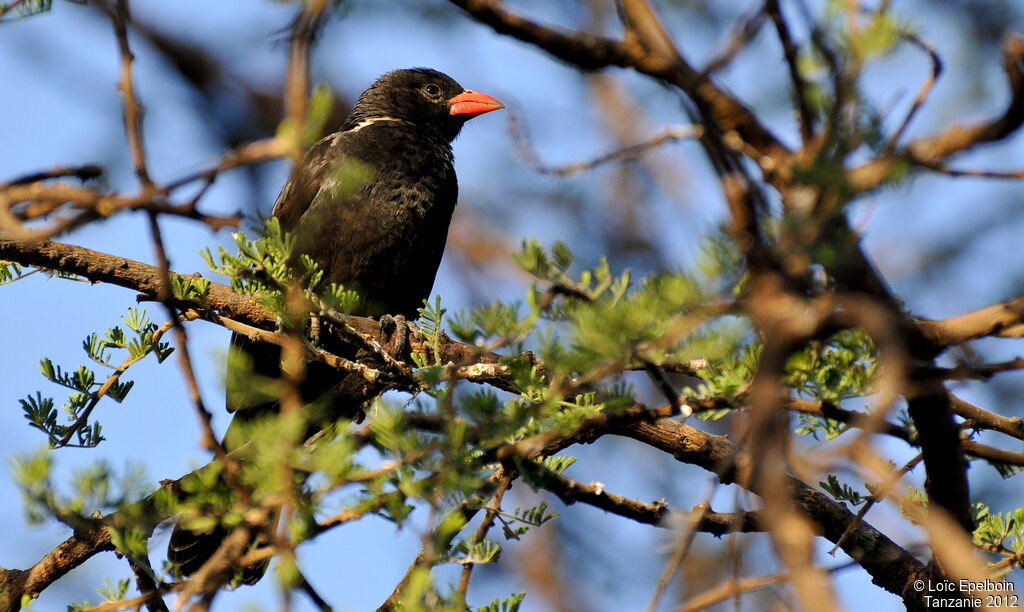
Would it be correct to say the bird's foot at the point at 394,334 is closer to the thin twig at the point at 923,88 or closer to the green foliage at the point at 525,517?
the green foliage at the point at 525,517

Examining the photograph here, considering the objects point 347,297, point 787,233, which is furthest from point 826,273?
point 347,297

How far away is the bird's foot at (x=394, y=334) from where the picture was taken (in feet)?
10.7

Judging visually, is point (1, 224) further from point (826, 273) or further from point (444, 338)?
point (444, 338)

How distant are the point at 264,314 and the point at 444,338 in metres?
0.62

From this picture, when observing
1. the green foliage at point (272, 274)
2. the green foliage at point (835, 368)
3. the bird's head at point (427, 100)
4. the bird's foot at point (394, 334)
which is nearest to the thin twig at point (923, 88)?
the green foliage at point (835, 368)

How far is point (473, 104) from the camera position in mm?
5449

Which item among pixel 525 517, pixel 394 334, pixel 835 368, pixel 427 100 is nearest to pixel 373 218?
pixel 394 334

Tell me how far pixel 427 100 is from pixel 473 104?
0.28 m

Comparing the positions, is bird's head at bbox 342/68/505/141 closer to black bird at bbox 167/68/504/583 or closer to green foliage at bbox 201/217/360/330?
black bird at bbox 167/68/504/583

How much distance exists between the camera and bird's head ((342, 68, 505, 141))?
5.28m

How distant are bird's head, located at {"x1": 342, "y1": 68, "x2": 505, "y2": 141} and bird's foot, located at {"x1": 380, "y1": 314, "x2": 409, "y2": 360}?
6.14 feet

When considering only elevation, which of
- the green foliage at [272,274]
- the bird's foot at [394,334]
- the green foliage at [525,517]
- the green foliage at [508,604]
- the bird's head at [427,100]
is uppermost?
the bird's head at [427,100]

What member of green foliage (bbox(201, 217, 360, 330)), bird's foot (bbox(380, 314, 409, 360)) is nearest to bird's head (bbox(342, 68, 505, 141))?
bird's foot (bbox(380, 314, 409, 360))

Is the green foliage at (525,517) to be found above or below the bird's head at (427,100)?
below
